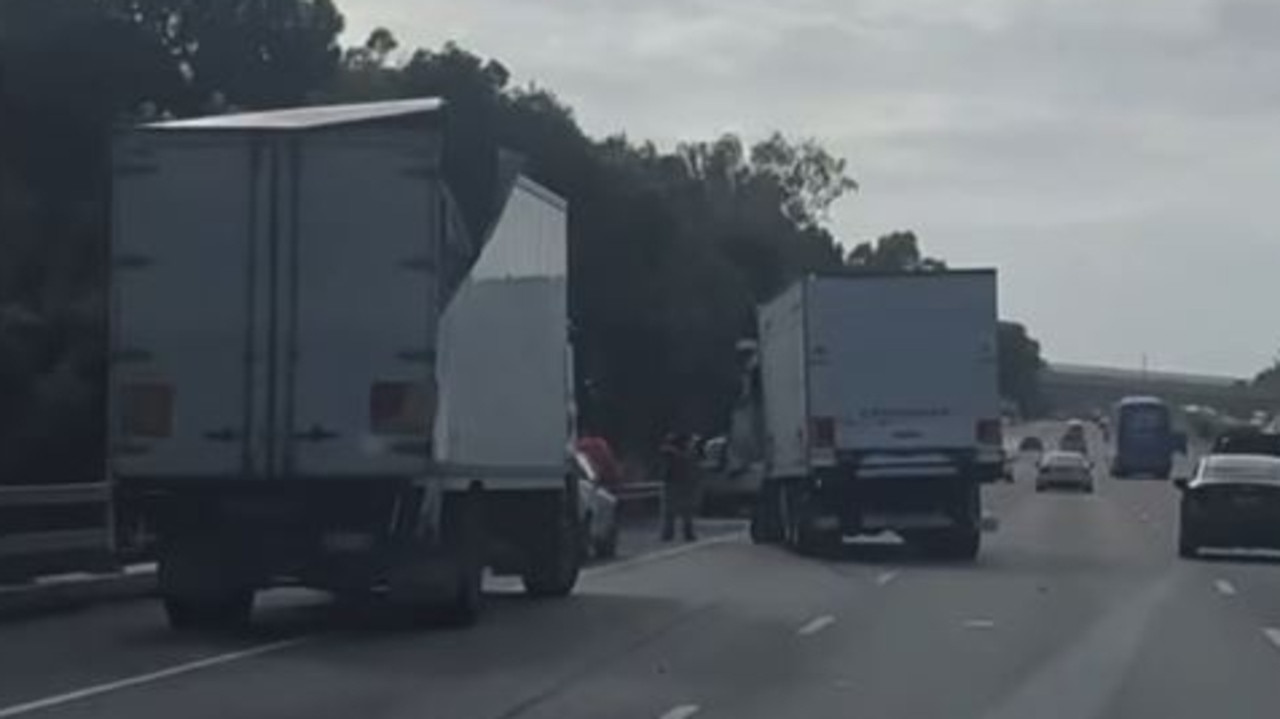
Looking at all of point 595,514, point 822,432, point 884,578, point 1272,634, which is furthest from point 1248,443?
point 1272,634

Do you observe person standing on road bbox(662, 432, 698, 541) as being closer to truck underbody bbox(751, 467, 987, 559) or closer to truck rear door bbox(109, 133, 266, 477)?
truck underbody bbox(751, 467, 987, 559)

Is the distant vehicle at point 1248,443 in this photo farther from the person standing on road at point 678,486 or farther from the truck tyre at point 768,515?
the person standing on road at point 678,486

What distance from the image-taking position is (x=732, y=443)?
52.1 m

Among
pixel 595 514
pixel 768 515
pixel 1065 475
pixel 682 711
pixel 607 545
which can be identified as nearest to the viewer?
pixel 682 711

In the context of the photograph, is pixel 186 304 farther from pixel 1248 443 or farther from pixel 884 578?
pixel 1248 443

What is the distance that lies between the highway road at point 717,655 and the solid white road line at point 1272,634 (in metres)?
0.11

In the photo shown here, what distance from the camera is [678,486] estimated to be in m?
48.6

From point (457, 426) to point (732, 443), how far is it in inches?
1089

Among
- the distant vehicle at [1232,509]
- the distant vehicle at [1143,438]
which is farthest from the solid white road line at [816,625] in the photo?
the distant vehicle at [1143,438]

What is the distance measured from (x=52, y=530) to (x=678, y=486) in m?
20.4

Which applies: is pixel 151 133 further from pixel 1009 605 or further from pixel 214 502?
pixel 1009 605

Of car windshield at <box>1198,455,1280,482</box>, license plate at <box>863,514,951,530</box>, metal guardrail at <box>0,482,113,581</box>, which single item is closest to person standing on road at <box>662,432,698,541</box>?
license plate at <box>863,514,951,530</box>

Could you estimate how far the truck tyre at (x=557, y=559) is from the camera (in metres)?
29.1

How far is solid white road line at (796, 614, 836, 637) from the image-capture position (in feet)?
84.2
